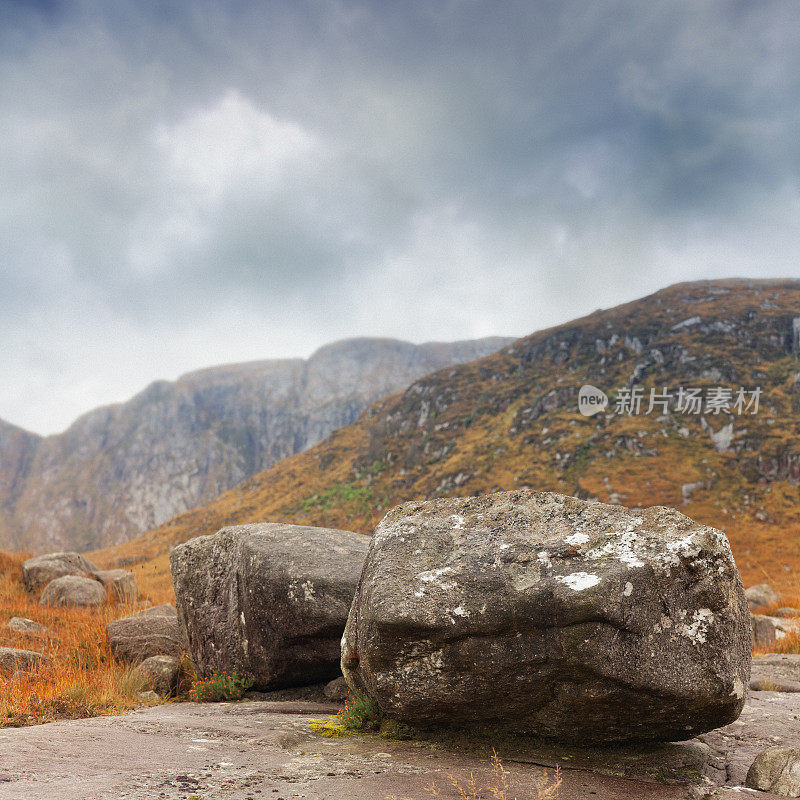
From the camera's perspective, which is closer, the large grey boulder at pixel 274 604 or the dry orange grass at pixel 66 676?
the dry orange grass at pixel 66 676

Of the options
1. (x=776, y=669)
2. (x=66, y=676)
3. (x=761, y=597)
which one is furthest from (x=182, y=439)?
(x=776, y=669)

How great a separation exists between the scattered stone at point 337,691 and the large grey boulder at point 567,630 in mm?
2497

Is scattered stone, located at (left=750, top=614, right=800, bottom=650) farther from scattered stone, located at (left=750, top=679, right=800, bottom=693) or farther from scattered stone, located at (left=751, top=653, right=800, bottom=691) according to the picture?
scattered stone, located at (left=750, top=679, right=800, bottom=693)

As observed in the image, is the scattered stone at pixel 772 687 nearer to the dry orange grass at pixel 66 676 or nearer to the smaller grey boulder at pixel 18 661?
the dry orange grass at pixel 66 676

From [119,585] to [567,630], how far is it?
15.9 meters

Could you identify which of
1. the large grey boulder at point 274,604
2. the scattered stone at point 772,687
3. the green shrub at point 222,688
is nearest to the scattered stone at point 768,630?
the scattered stone at point 772,687

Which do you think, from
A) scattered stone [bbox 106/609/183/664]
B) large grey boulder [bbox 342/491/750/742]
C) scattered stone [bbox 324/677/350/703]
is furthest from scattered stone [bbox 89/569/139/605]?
large grey boulder [bbox 342/491/750/742]

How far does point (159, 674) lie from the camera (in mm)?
8438

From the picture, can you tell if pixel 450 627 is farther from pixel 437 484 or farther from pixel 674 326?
pixel 674 326

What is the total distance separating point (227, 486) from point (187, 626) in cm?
15643

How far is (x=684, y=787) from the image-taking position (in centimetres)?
415

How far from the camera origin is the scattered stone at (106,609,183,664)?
920 centimetres

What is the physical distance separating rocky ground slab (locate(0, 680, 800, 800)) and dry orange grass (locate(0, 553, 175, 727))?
67 centimetres

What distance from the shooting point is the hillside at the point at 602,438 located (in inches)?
1319
